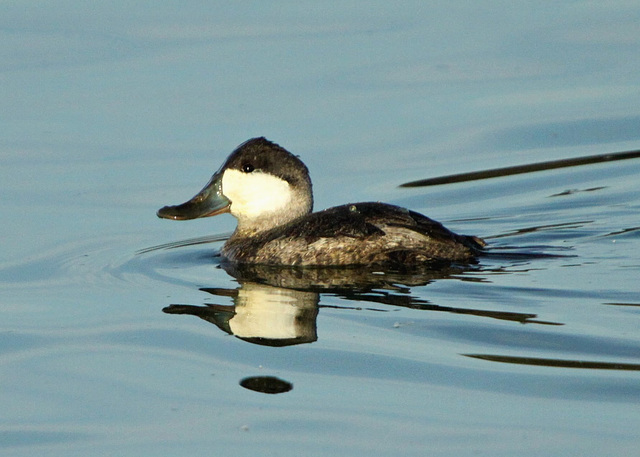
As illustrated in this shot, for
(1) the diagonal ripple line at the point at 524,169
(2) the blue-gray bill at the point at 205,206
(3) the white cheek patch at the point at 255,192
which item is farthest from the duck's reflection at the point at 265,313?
(1) the diagonal ripple line at the point at 524,169

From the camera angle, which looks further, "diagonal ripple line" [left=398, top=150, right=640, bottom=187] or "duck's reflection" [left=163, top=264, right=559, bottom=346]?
"diagonal ripple line" [left=398, top=150, right=640, bottom=187]

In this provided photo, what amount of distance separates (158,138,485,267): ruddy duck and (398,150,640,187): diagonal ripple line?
220cm

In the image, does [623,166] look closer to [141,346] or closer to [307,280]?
[307,280]

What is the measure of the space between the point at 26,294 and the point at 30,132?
12.8 ft

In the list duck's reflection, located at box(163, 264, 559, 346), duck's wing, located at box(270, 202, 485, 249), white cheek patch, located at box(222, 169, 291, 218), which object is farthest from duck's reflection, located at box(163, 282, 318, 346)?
white cheek patch, located at box(222, 169, 291, 218)

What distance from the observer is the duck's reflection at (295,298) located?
6867 mm

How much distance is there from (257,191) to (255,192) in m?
0.02

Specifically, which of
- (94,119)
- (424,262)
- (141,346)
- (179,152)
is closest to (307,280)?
(424,262)

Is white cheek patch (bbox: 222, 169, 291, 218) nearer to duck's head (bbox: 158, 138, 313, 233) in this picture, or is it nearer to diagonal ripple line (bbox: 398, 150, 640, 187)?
duck's head (bbox: 158, 138, 313, 233)

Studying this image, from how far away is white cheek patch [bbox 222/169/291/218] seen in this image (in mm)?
8945

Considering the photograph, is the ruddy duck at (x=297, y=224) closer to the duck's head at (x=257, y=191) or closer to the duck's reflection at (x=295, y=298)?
the duck's head at (x=257, y=191)

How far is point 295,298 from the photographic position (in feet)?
24.8

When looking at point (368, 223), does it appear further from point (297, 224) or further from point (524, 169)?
point (524, 169)

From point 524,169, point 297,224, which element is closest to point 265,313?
point 297,224
